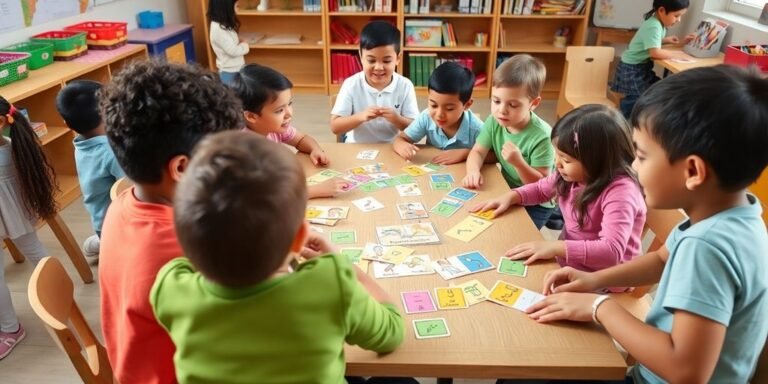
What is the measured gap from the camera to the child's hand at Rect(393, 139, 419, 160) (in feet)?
7.13

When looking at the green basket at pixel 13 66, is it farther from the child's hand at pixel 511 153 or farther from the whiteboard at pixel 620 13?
the whiteboard at pixel 620 13

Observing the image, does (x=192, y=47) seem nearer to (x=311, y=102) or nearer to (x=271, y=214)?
(x=311, y=102)

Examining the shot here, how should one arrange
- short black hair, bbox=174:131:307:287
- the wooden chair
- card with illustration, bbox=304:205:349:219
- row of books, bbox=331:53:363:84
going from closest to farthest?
short black hair, bbox=174:131:307:287 < card with illustration, bbox=304:205:349:219 < the wooden chair < row of books, bbox=331:53:363:84

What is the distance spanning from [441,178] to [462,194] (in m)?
0.16

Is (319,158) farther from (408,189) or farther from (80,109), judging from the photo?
(80,109)

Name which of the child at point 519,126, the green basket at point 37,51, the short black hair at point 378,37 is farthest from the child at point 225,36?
the child at point 519,126

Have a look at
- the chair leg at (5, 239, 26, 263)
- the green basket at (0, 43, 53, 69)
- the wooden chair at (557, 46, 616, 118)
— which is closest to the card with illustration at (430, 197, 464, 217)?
the chair leg at (5, 239, 26, 263)

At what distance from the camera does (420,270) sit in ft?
4.53

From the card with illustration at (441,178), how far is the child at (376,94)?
1.84 feet

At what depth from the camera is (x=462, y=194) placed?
6.07ft

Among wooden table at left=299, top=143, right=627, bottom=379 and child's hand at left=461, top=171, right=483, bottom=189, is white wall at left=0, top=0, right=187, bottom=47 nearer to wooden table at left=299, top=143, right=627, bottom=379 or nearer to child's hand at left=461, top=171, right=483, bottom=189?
child's hand at left=461, top=171, right=483, bottom=189

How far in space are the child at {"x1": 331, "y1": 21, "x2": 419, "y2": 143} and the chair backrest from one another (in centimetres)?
148

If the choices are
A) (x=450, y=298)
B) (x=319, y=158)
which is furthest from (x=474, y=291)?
(x=319, y=158)

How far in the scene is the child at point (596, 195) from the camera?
4.81ft
